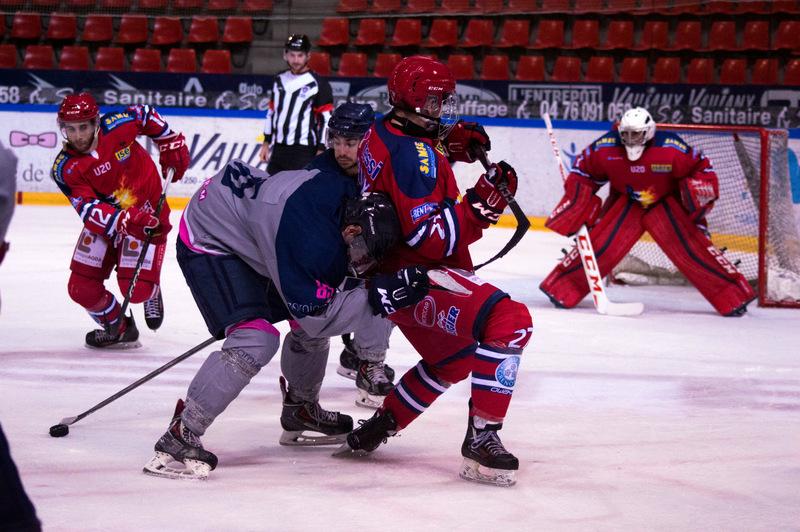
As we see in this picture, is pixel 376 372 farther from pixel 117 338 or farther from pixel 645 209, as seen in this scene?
pixel 645 209

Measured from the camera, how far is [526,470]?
A: 3.15 m

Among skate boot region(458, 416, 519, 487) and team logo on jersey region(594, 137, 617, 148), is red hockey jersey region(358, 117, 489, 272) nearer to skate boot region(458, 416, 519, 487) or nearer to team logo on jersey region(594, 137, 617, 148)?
skate boot region(458, 416, 519, 487)

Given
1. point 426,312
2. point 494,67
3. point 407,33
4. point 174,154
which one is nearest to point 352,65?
point 407,33

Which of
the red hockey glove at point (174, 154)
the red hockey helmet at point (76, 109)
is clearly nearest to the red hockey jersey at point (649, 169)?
the red hockey glove at point (174, 154)

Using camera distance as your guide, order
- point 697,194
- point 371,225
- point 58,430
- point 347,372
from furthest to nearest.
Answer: point 697,194, point 347,372, point 58,430, point 371,225

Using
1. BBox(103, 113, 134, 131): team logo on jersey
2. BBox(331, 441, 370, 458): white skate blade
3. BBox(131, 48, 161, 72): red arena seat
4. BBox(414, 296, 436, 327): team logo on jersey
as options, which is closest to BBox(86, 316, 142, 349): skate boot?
BBox(103, 113, 134, 131): team logo on jersey

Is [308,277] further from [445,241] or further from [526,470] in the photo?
[526,470]

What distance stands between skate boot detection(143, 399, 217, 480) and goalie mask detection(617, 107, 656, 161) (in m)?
3.81

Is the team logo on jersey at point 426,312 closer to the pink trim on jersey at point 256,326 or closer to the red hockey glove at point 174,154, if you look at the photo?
the pink trim on jersey at point 256,326

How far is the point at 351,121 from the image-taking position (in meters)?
3.06

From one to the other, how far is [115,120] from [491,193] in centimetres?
263

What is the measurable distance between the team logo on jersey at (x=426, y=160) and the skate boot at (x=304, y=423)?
90 centimetres

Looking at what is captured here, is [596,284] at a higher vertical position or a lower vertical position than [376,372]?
lower

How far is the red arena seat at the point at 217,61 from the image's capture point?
500 inches
